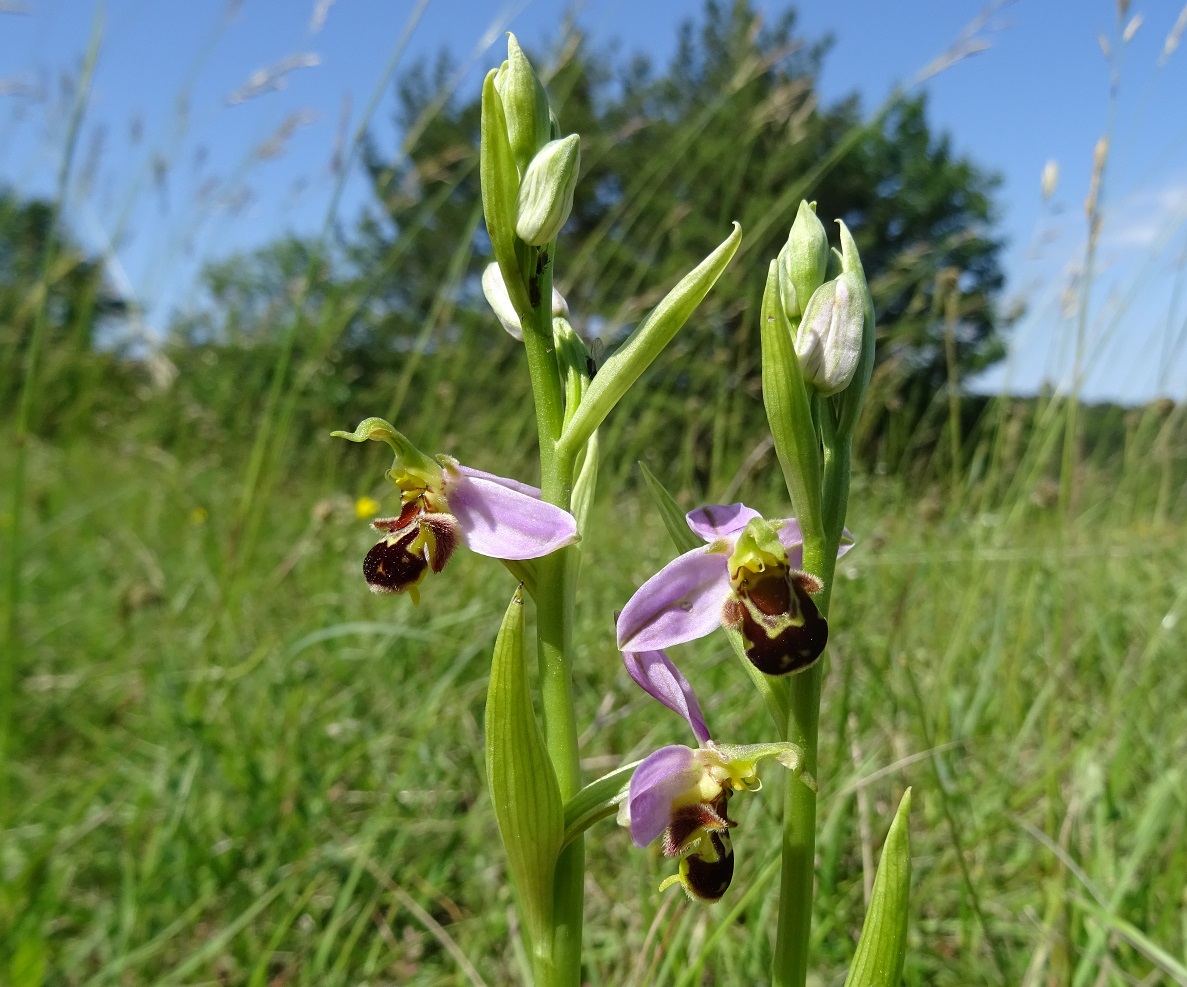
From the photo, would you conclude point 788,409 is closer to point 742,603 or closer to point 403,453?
point 742,603

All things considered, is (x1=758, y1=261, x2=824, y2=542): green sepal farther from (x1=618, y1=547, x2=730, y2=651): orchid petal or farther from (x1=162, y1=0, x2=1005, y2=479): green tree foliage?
(x1=162, y1=0, x2=1005, y2=479): green tree foliage

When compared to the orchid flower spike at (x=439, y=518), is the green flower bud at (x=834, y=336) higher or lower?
higher

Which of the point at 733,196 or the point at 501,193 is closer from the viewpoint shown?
the point at 501,193

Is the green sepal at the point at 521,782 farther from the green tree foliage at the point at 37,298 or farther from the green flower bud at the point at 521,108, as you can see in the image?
the green tree foliage at the point at 37,298

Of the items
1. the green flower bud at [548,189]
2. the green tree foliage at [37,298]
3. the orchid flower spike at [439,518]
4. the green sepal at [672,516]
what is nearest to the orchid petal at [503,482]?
the orchid flower spike at [439,518]

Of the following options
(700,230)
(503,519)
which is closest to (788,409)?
(503,519)

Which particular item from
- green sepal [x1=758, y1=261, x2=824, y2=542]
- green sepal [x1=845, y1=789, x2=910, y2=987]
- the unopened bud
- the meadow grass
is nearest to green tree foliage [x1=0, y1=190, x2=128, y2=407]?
the meadow grass

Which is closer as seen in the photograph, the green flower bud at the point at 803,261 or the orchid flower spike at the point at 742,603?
the orchid flower spike at the point at 742,603
